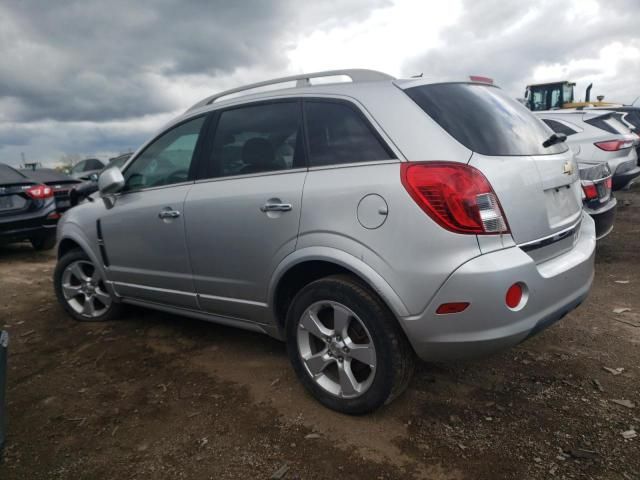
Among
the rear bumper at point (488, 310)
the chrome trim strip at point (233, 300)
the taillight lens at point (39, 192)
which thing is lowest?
the chrome trim strip at point (233, 300)

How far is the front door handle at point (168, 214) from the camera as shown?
325 centimetres

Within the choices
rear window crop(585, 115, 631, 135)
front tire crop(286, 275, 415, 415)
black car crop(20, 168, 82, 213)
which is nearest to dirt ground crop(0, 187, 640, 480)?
front tire crop(286, 275, 415, 415)

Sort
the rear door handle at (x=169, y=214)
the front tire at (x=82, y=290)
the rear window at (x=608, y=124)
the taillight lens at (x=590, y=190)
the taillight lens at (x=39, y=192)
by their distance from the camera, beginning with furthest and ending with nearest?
1. the taillight lens at (x=39, y=192)
2. the rear window at (x=608, y=124)
3. the taillight lens at (x=590, y=190)
4. the front tire at (x=82, y=290)
5. the rear door handle at (x=169, y=214)

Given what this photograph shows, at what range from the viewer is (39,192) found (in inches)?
292

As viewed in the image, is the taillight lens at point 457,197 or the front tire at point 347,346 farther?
the front tire at point 347,346

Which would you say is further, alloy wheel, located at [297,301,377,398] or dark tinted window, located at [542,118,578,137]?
dark tinted window, located at [542,118,578,137]

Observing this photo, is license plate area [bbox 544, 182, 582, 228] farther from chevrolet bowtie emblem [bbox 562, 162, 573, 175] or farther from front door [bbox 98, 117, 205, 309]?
front door [bbox 98, 117, 205, 309]

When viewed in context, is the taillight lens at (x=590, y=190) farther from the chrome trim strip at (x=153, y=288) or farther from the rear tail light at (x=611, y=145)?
the chrome trim strip at (x=153, y=288)

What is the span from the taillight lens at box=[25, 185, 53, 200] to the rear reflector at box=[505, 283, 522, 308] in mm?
7364

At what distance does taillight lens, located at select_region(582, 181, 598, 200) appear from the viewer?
445 centimetres

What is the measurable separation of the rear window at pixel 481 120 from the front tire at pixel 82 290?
3.19m

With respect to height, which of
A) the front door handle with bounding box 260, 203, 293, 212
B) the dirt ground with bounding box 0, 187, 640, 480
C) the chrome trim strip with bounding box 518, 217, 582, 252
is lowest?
the dirt ground with bounding box 0, 187, 640, 480

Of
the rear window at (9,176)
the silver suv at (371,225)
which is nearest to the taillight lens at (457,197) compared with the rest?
the silver suv at (371,225)

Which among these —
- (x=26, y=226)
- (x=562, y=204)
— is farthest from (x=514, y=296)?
(x=26, y=226)
